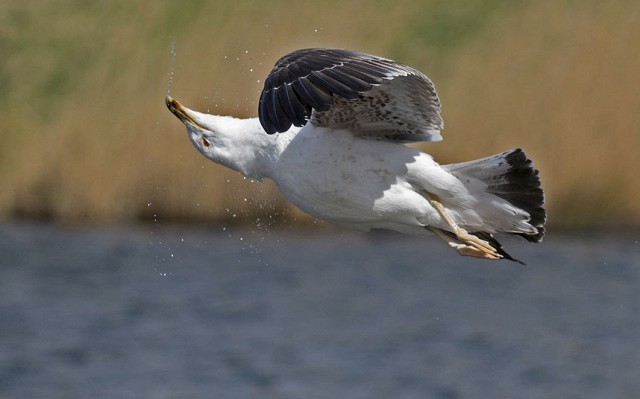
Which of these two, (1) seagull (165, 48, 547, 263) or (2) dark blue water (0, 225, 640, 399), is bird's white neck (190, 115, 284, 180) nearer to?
(1) seagull (165, 48, 547, 263)

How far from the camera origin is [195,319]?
15477mm

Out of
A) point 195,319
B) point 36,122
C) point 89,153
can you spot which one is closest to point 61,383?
point 195,319

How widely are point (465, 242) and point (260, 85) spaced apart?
8.29 m

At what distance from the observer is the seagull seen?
6355mm

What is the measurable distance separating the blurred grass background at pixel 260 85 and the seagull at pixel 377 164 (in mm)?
7902

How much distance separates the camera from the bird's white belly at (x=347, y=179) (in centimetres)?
637

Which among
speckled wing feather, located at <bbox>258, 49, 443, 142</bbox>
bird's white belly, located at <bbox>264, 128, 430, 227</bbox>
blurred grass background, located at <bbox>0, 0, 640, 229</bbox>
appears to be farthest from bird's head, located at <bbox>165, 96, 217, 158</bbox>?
blurred grass background, located at <bbox>0, 0, 640, 229</bbox>

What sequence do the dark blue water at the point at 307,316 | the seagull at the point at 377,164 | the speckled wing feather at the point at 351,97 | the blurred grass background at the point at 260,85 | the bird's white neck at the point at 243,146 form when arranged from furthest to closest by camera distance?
the blurred grass background at the point at 260,85, the dark blue water at the point at 307,316, the bird's white neck at the point at 243,146, the seagull at the point at 377,164, the speckled wing feather at the point at 351,97

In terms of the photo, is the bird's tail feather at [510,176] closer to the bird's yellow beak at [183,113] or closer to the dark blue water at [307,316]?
the bird's yellow beak at [183,113]

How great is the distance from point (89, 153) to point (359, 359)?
4.96 meters

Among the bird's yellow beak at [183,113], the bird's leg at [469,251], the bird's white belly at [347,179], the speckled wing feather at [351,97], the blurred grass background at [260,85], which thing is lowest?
the blurred grass background at [260,85]

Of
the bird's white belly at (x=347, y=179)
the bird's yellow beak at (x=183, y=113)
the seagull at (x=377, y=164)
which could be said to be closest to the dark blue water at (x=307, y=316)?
the seagull at (x=377, y=164)

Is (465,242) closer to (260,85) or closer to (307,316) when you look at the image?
(260,85)

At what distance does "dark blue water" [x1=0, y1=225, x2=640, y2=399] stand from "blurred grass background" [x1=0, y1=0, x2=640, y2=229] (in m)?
0.56
